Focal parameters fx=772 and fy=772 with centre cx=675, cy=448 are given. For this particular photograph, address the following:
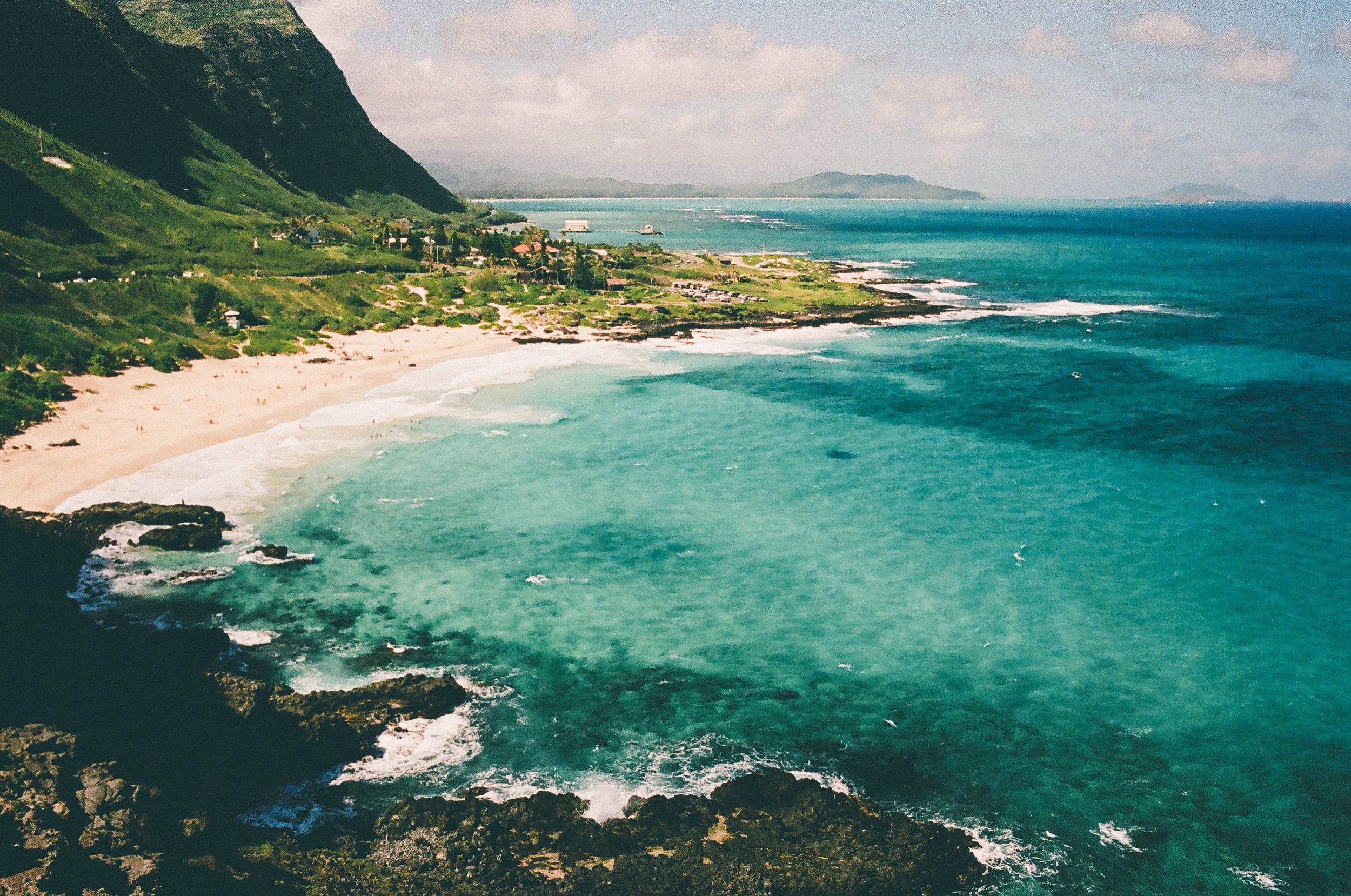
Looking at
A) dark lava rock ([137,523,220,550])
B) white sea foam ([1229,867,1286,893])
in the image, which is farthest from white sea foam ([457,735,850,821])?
dark lava rock ([137,523,220,550])

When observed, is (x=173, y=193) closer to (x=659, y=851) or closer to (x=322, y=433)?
(x=322, y=433)

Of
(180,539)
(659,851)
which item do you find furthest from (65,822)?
(180,539)

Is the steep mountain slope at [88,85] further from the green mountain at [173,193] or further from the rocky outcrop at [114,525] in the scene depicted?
the rocky outcrop at [114,525]

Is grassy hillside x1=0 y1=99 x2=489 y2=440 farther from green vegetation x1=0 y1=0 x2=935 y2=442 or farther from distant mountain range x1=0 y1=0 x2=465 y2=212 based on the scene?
distant mountain range x1=0 y1=0 x2=465 y2=212

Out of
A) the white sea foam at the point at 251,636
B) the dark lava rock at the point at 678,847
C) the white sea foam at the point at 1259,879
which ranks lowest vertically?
the white sea foam at the point at 1259,879

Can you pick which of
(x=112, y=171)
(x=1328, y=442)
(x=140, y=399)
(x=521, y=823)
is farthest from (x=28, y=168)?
(x=1328, y=442)

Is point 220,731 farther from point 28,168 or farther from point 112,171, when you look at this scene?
point 112,171

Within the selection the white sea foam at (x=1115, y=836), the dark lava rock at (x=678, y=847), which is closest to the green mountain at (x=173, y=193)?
the dark lava rock at (x=678, y=847)
